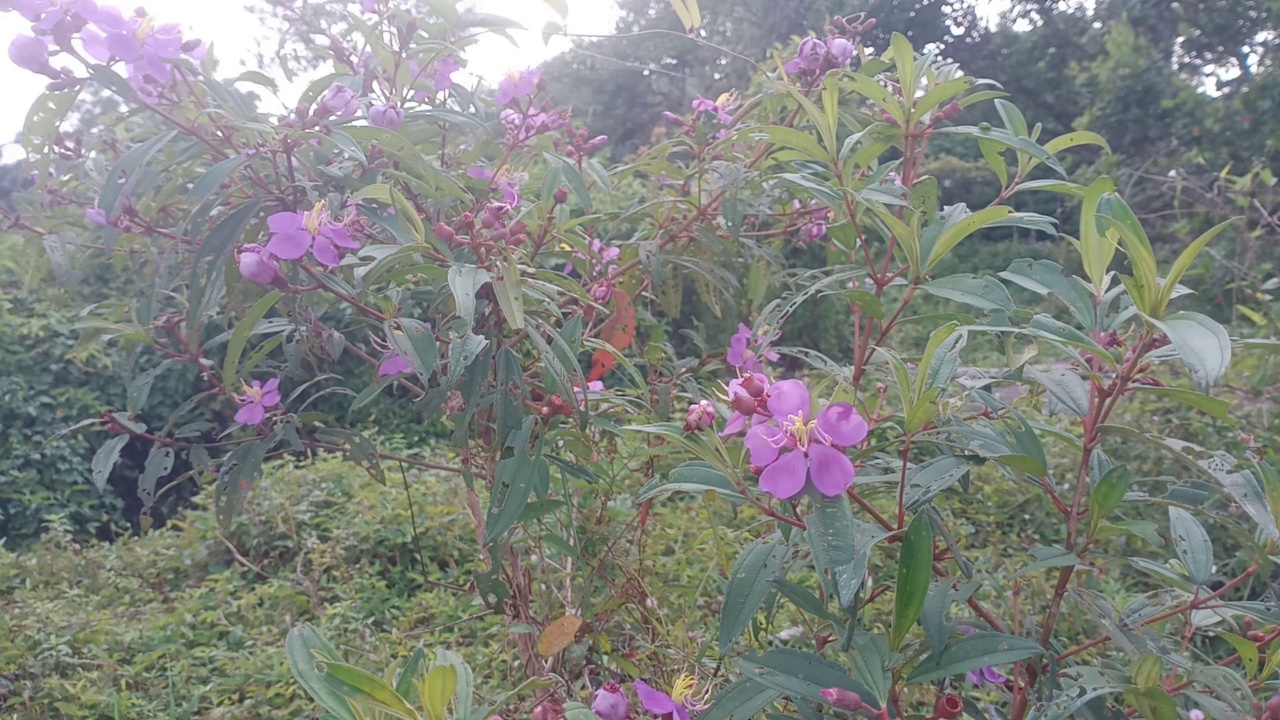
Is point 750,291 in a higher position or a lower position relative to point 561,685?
higher

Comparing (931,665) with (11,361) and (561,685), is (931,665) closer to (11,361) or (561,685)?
(561,685)

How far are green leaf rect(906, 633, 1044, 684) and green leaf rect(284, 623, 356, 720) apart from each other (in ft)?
1.36

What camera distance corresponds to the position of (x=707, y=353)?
144 cm

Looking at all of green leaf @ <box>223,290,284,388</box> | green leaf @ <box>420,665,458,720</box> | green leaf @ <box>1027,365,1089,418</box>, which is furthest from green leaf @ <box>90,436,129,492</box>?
green leaf @ <box>1027,365,1089,418</box>

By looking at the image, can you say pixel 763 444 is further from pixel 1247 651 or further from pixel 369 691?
pixel 1247 651

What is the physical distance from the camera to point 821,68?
1170 mm

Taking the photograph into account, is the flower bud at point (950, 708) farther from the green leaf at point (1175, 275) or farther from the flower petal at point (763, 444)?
the green leaf at point (1175, 275)

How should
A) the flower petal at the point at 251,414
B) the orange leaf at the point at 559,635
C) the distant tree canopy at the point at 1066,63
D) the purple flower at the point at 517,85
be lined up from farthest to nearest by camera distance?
the distant tree canopy at the point at 1066,63
the purple flower at the point at 517,85
the flower petal at the point at 251,414
the orange leaf at the point at 559,635

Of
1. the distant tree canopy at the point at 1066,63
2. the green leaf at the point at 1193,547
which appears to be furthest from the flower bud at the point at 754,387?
the distant tree canopy at the point at 1066,63

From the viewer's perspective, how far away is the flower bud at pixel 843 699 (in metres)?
0.57

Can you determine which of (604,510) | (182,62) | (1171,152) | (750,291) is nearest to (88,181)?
(182,62)

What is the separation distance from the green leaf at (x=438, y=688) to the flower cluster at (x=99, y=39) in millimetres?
665

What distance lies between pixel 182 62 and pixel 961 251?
721 centimetres

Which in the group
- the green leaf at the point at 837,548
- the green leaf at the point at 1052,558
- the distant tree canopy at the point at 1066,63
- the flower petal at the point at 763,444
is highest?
the distant tree canopy at the point at 1066,63
